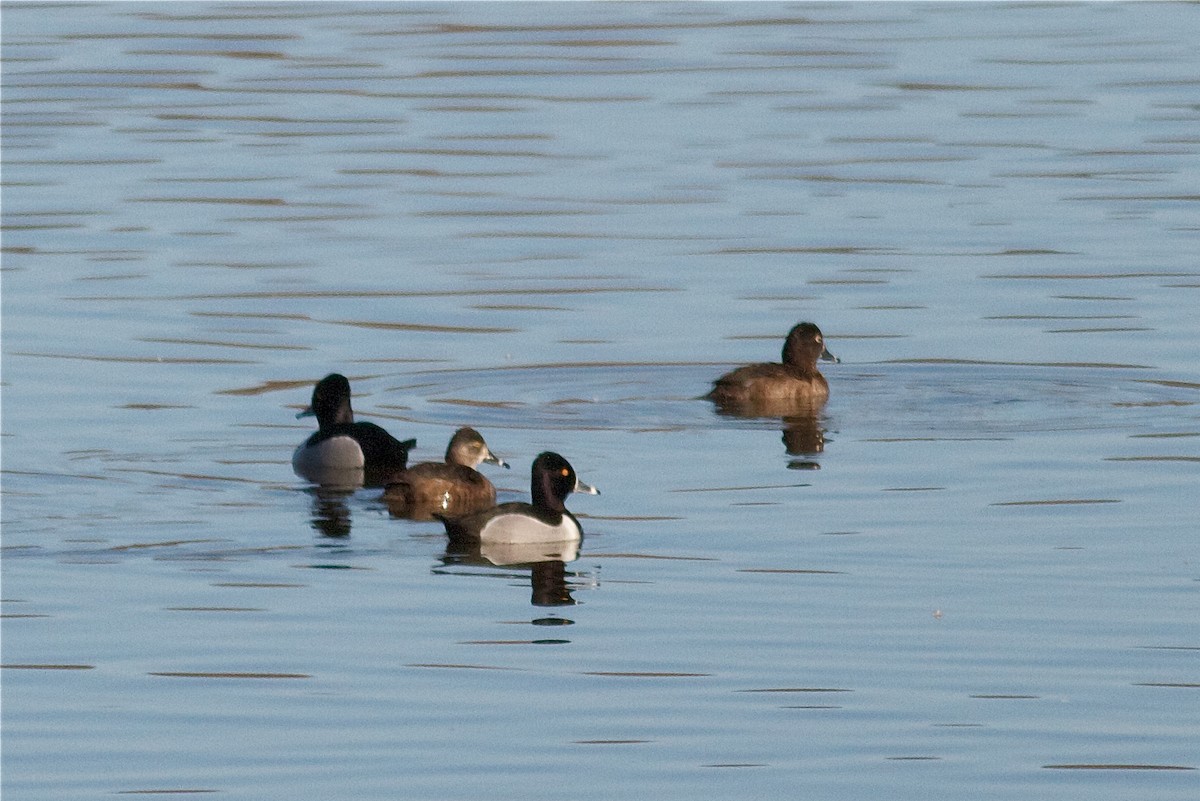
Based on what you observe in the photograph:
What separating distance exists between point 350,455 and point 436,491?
945 millimetres

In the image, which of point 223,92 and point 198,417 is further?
point 223,92

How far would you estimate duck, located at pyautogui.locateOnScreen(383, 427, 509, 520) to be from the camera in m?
14.2

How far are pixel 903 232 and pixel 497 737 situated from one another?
1435 centimetres

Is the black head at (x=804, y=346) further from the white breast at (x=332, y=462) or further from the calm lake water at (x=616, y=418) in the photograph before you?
the white breast at (x=332, y=462)

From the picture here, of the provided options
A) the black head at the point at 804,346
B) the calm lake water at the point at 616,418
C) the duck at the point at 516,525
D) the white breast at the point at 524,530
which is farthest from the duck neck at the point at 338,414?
the black head at the point at 804,346

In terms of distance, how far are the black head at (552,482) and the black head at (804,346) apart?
4.38 metres

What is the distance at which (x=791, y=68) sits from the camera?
34844 millimetres

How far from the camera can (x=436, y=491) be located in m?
14.2

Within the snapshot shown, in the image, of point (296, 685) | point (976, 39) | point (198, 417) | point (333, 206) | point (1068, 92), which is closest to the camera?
point (296, 685)

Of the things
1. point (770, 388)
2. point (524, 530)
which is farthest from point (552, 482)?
point (770, 388)

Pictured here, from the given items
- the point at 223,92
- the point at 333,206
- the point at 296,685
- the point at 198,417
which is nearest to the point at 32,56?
the point at 223,92

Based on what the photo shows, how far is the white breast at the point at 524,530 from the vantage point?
13180 mm

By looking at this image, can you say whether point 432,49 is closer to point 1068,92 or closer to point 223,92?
point 223,92

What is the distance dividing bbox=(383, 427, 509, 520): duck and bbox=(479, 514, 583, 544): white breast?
0.75 metres
